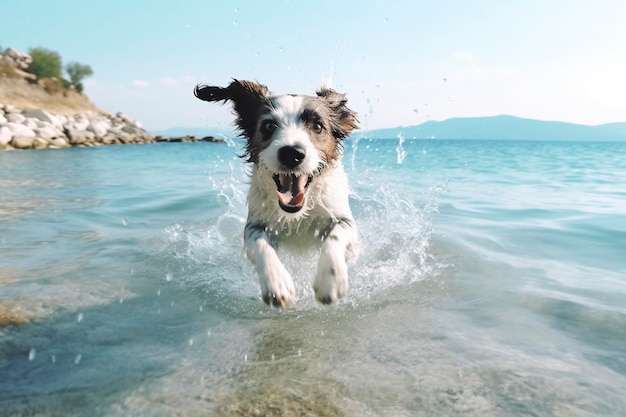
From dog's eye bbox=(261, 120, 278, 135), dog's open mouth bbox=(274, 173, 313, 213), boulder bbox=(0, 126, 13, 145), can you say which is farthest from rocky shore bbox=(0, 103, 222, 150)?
dog's open mouth bbox=(274, 173, 313, 213)

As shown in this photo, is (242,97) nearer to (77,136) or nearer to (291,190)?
(291,190)

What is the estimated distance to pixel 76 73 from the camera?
214ft

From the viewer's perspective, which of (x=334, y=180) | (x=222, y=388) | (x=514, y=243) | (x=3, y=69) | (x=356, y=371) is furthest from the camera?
(x=3, y=69)

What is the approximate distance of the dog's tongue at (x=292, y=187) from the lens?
13.5 ft

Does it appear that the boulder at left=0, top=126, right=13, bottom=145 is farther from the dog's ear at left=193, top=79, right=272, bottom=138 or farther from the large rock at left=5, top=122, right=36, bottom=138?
the dog's ear at left=193, top=79, right=272, bottom=138

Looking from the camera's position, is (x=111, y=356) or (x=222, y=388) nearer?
(x=222, y=388)

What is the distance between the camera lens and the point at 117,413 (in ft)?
8.68

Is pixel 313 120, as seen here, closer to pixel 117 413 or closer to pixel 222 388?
pixel 222 388

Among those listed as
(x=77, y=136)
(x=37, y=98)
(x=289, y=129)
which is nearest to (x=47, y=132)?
(x=77, y=136)

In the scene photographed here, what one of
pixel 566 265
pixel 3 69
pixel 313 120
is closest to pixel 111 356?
pixel 313 120

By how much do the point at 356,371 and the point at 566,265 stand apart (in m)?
3.65

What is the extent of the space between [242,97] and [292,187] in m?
1.30

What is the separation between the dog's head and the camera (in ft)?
13.0

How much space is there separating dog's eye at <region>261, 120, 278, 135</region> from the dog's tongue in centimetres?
44
